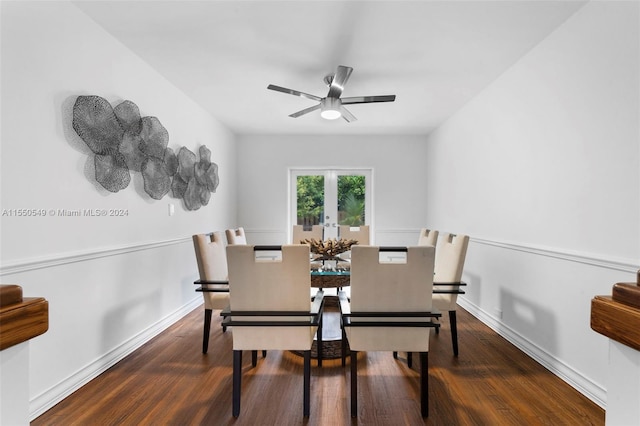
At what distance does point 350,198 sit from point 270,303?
160 inches

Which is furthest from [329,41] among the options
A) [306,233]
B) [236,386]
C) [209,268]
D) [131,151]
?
[236,386]

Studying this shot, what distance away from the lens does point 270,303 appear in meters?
1.81

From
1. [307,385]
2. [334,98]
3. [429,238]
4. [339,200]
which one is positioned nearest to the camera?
[307,385]

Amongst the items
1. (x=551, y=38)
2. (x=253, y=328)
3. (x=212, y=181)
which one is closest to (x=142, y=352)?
(x=253, y=328)

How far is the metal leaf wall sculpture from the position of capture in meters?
2.26

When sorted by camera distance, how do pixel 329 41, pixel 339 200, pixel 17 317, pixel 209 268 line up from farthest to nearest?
pixel 339 200, pixel 209 268, pixel 329 41, pixel 17 317

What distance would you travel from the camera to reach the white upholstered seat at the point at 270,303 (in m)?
1.77

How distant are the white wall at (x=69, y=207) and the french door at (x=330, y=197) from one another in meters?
2.86

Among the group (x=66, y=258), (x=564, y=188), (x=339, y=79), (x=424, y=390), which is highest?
(x=339, y=79)

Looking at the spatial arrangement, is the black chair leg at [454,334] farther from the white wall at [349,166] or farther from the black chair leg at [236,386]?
the white wall at [349,166]

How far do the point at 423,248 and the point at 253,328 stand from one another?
1053 millimetres

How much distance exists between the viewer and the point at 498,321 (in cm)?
311

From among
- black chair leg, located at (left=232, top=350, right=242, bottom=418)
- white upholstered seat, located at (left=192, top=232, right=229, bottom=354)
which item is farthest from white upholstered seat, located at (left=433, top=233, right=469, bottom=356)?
white upholstered seat, located at (left=192, top=232, right=229, bottom=354)

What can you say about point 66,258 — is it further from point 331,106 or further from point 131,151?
point 331,106
